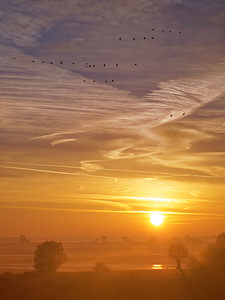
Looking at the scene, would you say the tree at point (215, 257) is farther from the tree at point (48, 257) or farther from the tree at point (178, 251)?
the tree at point (48, 257)

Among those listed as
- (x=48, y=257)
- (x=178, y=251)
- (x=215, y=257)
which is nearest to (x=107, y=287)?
(x=48, y=257)

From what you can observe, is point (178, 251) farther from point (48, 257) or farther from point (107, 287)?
point (107, 287)

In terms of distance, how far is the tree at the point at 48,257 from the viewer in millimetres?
129125

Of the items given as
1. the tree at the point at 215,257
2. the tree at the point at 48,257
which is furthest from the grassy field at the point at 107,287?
the tree at the point at 48,257

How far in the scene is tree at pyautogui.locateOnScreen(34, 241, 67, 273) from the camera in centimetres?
12912

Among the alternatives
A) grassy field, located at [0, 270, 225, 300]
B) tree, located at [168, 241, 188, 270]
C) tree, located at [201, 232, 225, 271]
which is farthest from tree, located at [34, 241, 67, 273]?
tree, located at [201, 232, 225, 271]

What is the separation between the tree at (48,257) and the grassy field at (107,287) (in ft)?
46.8

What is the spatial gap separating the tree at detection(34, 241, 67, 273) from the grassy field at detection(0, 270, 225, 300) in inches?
562

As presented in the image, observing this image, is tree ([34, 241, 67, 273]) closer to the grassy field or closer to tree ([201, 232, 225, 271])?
the grassy field

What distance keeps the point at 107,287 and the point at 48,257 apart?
33225 millimetres

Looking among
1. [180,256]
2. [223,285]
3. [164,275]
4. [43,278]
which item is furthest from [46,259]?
[223,285]

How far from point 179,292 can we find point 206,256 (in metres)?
28.9

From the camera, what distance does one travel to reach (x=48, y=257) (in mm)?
131000

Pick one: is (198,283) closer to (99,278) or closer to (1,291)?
(99,278)
